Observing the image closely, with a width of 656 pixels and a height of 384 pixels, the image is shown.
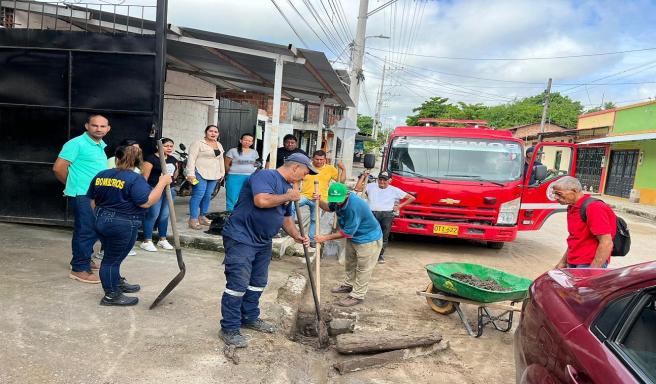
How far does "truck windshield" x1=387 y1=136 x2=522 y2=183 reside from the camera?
7574 millimetres

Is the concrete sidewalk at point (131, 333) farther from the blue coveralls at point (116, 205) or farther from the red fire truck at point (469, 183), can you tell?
the red fire truck at point (469, 183)

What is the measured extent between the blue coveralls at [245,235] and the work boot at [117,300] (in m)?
1.01

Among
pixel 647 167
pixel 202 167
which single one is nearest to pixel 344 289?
pixel 202 167

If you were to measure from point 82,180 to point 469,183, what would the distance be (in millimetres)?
5632

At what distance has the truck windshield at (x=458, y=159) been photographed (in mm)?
7574

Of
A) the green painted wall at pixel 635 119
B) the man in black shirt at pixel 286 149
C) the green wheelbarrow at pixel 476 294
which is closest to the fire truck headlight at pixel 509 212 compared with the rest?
the green wheelbarrow at pixel 476 294

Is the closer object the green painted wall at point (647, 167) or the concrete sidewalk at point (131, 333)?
the concrete sidewalk at point (131, 333)

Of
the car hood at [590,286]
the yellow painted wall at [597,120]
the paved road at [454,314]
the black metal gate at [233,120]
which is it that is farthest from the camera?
the yellow painted wall at [597,120]

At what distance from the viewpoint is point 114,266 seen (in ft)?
12.3

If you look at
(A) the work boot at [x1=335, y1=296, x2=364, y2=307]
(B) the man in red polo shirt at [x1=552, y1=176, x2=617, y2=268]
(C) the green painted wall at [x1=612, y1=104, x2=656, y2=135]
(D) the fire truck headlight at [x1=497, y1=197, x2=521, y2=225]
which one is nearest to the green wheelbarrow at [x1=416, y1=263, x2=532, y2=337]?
(B) the man in red polo shirt at [x1=552, y1=176, x2=617, y2=268]

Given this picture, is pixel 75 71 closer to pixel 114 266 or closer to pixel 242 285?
pixel 114 266

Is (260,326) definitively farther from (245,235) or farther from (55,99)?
(55,99)

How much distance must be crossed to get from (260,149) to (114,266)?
16058mm

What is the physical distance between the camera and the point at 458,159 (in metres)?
7.74
